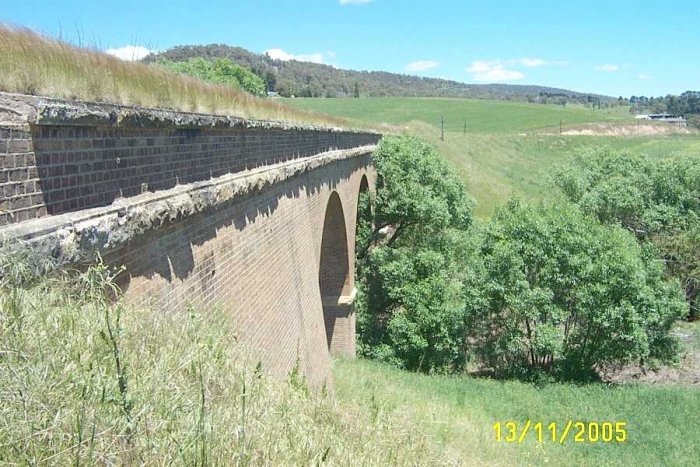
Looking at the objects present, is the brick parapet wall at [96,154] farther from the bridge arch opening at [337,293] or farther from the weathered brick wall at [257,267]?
the bridge arch opening at [337,293]

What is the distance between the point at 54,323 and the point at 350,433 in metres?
2.05

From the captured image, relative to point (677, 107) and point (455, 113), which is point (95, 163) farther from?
point (677, 107)

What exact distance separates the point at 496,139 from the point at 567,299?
116 feet

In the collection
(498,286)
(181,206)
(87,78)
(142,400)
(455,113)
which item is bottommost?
A: (498,286)

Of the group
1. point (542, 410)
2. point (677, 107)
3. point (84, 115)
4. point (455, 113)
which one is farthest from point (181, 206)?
point (677, 107)

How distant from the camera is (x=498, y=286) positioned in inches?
591

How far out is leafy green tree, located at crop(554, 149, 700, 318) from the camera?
2069 cm

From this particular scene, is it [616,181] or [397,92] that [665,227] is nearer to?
[616,181]

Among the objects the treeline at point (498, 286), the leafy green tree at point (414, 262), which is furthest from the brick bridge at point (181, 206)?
the treeline at point (498, 286)

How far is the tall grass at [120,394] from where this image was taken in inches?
77.1

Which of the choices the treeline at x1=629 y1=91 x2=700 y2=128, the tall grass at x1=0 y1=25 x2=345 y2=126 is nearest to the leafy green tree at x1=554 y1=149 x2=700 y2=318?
the tall grass at x1=0 y1=25 x2=345 y2=126
